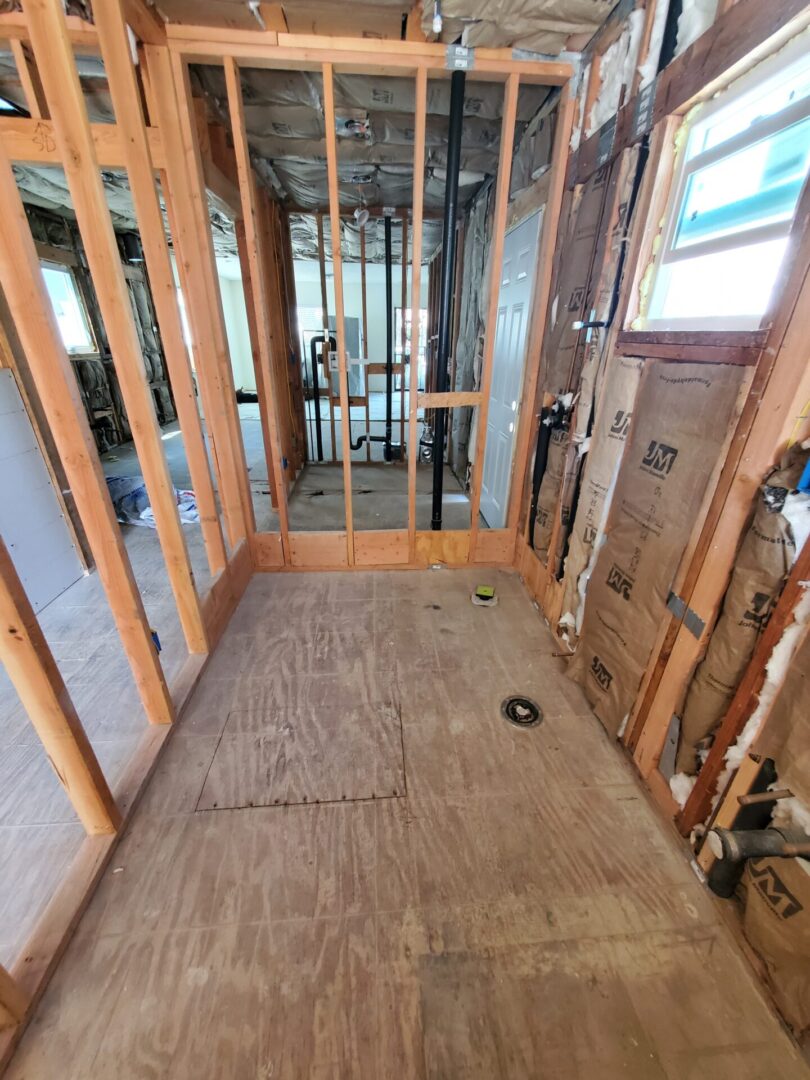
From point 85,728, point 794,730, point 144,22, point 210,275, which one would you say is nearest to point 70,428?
point 85,728

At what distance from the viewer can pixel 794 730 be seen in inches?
40.0

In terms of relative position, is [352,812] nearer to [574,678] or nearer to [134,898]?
[134,898]

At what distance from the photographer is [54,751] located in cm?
119

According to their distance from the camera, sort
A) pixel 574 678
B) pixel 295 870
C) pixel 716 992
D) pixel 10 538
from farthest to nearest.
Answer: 1. pixel 10 538
2. pixel 574 678
3. pixel 295 870
4. pixel 716 992

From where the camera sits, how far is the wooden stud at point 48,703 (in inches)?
39.4

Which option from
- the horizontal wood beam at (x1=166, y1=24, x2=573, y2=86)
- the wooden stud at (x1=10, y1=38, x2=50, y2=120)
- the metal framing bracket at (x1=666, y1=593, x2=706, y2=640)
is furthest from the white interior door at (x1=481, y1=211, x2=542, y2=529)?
the wooden stud at (x1=10, y1=38, x2=50, y2=120)

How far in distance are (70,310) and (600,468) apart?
7015 mm

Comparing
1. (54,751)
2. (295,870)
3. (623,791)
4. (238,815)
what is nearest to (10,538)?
(54,751)

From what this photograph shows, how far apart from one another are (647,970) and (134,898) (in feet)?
→ 4.51

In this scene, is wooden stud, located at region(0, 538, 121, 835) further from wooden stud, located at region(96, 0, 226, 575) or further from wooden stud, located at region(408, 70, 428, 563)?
wooden stud, located at region(408, 70, 428, 563)

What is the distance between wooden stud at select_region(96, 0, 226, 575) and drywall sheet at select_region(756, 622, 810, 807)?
7.29 feet

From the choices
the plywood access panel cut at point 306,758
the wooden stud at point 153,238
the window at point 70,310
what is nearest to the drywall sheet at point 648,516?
the plywood access panel cut at point 306,758

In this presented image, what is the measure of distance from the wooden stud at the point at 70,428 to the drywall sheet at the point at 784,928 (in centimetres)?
191

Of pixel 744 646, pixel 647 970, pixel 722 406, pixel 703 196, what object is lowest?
pixel 647 970
